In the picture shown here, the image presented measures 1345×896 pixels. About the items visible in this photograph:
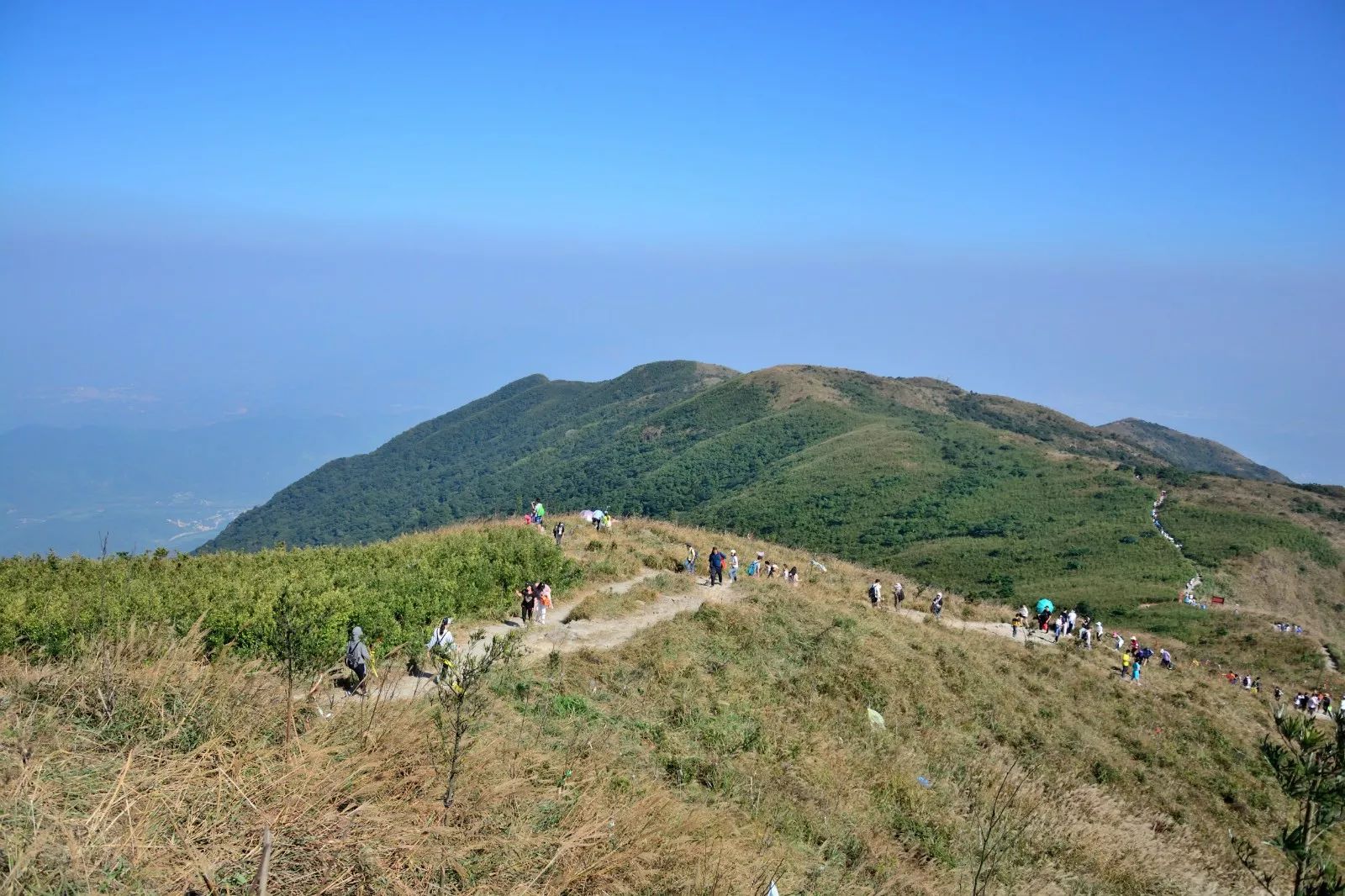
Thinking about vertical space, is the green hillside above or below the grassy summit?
above

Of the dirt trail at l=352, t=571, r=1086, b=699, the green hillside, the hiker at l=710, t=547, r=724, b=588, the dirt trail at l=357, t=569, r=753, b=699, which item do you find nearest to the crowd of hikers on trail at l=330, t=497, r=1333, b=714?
the hiker at l=710, t=547, r=724, b=588

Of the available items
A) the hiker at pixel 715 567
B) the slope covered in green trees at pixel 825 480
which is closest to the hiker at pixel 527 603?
the hiker at pixel 715 567

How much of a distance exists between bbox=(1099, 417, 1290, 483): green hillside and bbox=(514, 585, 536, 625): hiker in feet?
452

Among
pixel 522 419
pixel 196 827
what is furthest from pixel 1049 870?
pixel 522 419

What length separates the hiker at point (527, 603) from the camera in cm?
1675

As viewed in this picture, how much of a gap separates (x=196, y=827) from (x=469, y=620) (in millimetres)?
12599

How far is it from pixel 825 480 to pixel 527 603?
54145mm

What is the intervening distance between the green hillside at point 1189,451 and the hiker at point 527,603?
5427 inches

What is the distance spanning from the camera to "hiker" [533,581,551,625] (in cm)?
1700

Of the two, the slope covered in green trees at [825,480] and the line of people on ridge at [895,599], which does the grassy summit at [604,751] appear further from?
the slope covered in green trees at [825,480]

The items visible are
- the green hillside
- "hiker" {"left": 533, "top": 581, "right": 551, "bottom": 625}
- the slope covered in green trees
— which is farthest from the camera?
the green hillside

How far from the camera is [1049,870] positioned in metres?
9.34

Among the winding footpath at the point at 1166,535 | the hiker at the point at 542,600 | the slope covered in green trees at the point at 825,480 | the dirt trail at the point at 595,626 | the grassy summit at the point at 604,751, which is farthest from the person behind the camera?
the slope covered in green trees at the point at 825,480

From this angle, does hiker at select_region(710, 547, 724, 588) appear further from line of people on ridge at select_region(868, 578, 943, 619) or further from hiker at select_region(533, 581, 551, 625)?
hiker at select_region(533, 581, 551, 625)
